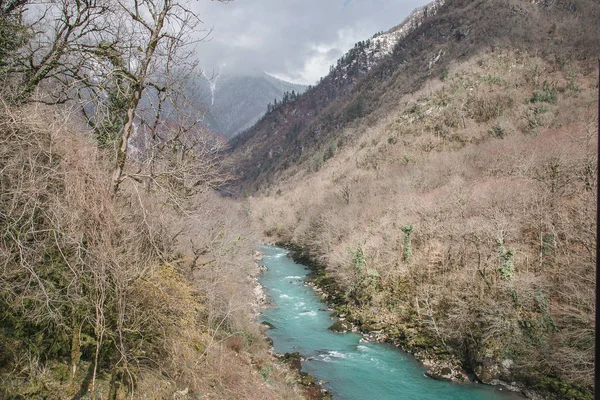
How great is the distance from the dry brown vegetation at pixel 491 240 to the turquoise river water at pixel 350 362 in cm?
147

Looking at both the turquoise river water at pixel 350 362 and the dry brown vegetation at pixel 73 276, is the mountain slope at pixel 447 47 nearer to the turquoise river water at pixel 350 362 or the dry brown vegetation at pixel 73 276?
the turquoise river water at pixel 350 362

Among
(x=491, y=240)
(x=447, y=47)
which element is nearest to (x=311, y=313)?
(x=491, y=240)

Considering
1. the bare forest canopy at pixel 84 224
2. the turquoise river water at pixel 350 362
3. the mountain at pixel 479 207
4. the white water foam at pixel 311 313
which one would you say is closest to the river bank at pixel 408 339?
the mountain at pixel 479 207

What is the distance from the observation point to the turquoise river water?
16.3m

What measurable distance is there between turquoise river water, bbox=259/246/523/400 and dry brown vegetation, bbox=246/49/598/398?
1472 millimetres

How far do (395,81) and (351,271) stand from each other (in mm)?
80677

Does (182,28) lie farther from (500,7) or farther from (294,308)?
(500,7)

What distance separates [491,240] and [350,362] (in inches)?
454

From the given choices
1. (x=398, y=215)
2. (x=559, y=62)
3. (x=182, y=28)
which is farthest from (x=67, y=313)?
(x=559, y=62)

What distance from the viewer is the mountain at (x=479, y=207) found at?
719 inches

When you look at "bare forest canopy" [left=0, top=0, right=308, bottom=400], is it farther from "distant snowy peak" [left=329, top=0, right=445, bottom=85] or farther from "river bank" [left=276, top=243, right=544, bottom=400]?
"distant snowy peak" [left=329, top=0, right=445, bottom=85]

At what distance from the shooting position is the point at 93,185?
24.5 feet

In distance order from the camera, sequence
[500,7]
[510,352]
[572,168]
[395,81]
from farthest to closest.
→ [395,81] → [500,7] → [572,168] → [510,352]

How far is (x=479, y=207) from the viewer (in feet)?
94.5
